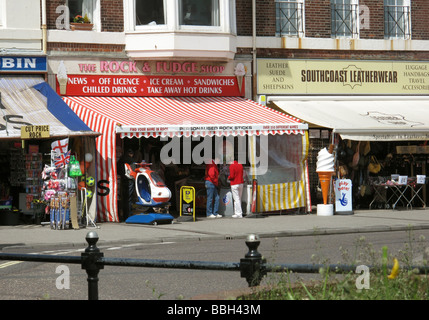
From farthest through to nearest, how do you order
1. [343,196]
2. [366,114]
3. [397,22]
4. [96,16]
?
[397,22] → [366,114] → [96,16] → [343,196]

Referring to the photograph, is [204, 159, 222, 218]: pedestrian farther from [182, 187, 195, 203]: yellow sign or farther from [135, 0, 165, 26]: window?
[135, 0, 165, 26]: window

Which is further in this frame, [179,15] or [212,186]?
[179,15]

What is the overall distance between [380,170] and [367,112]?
1.80m

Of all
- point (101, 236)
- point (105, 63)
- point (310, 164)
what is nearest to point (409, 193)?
point (310, 164)

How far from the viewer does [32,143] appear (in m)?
21.0

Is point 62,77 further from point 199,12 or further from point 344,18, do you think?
point 344,18

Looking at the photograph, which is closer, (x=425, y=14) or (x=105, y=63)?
(x=105, y=63)

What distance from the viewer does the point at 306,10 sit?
24.2 metres

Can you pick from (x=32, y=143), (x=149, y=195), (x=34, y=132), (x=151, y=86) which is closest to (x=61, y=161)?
(x=34, y=132)

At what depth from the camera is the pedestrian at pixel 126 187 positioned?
67.3 feet

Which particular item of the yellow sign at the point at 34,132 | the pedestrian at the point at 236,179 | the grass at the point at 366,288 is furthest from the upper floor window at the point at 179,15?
the grass at the point at 366,288

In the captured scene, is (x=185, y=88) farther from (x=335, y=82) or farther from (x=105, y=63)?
(x=335, y=82)

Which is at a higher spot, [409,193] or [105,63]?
[105,63]

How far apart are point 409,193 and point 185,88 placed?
7367 mm
